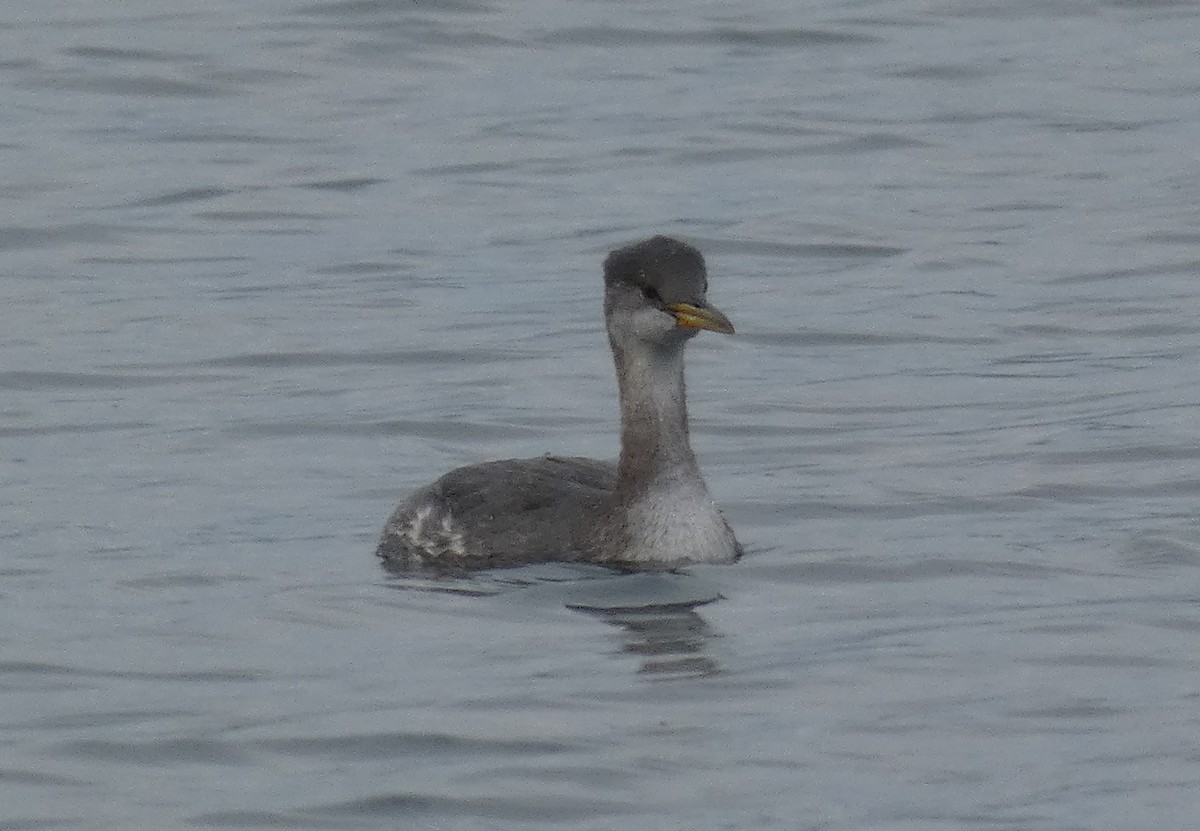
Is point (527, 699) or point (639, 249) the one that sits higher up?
point (639, 249)

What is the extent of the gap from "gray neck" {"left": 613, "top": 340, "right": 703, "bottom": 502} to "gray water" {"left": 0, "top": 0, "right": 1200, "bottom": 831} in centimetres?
52

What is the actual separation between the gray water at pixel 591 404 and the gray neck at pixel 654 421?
1.71 ft

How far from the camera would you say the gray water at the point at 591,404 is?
9727 millimetres

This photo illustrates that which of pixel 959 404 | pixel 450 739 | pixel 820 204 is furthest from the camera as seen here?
pixel 820 204

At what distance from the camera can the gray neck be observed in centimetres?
1248

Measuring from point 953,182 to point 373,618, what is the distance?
12.4m

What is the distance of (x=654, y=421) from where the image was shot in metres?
12.6

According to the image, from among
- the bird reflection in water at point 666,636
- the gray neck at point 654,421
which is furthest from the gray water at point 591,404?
the gray neck at point 654,421

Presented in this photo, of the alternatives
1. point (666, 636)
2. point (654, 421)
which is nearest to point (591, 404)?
point (654, 421)

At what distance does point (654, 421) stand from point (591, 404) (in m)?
3.81

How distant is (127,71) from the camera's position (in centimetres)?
2778

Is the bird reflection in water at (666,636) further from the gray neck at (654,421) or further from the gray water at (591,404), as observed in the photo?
the gray neck at (654,421)

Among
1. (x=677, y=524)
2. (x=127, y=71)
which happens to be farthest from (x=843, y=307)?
(x=127, y=71)

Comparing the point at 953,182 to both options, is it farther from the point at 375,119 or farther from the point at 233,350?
the point at 233,350
